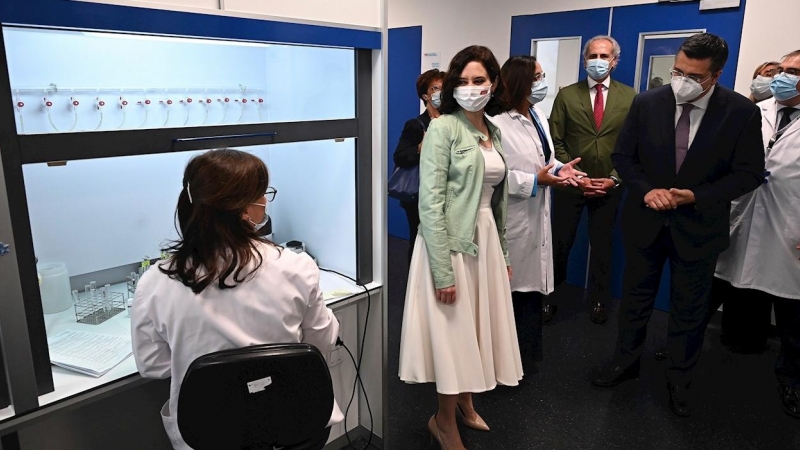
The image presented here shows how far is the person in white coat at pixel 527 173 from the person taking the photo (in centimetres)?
250

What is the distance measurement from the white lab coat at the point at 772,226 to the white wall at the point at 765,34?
1.62 ft

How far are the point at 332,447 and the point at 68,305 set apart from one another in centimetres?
110

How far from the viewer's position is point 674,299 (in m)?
2.36

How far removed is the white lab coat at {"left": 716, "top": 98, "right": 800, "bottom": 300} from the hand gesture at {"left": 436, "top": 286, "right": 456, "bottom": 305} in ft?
5.26

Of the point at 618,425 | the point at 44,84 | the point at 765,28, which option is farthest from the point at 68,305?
the point at 765,28

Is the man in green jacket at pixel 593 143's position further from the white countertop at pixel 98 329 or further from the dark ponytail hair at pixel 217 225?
the dark ponytail hair at pixel 217 225


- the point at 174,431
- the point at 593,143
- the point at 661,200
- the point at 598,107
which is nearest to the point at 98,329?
the point at 174,431

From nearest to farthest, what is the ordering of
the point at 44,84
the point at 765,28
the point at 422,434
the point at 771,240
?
the point at 44,84 < the point at 422,434 < the point at 771,240 < the point at 765,28

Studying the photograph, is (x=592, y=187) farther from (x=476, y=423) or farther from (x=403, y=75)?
(x=403, y=75)

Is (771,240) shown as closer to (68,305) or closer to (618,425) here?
(618,425)

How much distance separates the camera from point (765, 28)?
300cm

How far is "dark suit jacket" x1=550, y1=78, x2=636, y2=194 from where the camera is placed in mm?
3186

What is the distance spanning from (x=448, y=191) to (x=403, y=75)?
2997mm

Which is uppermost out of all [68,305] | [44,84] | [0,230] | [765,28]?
[765,28]
